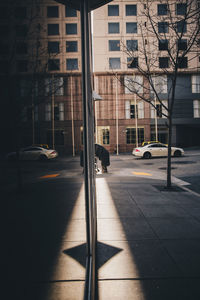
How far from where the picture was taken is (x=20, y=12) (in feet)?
4.93

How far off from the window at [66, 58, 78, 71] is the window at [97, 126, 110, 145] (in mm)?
30234

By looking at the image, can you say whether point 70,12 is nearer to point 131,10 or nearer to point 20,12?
point 20,12

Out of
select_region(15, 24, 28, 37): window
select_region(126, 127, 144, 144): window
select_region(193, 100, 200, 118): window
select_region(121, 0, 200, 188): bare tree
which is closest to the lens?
select_region(15, 24, 28, 37): window

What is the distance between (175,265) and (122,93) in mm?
31214

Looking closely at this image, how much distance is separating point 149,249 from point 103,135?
2962 cm

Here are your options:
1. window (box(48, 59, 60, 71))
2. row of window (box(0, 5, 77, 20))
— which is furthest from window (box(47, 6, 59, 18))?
window (box(48, 59, 60, 71))

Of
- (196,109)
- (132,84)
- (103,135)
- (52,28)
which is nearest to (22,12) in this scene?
(52,28)

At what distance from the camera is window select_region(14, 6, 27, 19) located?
147cm

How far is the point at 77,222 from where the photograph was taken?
3891 mm

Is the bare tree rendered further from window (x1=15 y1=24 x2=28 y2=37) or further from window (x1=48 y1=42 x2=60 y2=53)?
window (x1=15 y1=24 x2=28 y2=37)

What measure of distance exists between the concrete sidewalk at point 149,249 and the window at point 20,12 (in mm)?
2837

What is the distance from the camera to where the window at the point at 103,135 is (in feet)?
107

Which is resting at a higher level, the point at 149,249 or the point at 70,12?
the point at 70,12

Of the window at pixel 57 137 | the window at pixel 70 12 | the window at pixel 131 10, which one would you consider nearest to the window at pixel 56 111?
the window at pixel 57 137
